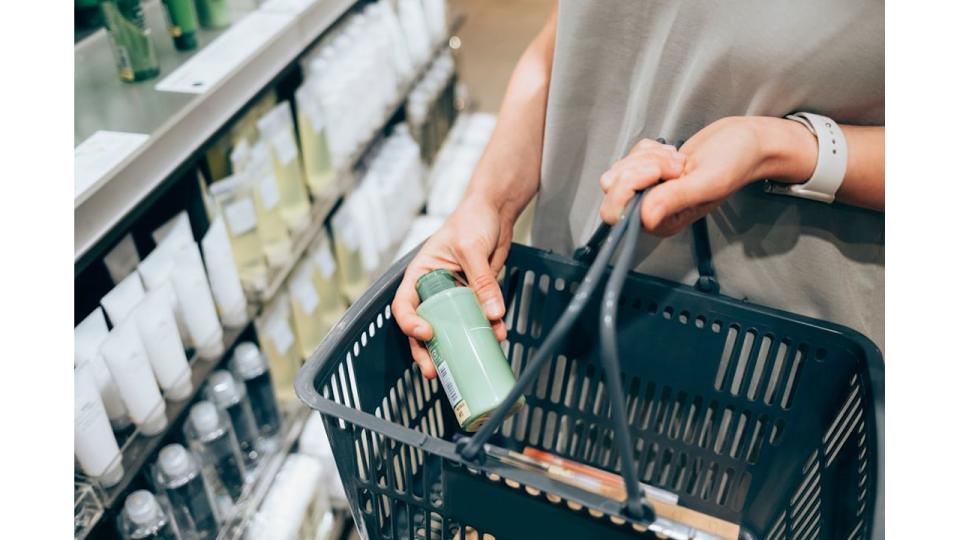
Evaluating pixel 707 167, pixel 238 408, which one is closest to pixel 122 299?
pixel 238 408

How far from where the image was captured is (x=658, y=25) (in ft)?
3.06

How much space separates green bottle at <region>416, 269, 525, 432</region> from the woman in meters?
0.02

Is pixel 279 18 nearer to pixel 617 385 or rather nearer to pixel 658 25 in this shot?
pixel 658 25

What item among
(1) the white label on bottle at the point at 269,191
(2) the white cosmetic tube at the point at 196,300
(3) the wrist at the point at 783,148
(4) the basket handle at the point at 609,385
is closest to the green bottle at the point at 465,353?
(4) the basket handle at the point at 609,385

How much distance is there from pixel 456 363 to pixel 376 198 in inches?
60.9

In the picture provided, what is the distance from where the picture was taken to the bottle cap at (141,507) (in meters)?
1.28

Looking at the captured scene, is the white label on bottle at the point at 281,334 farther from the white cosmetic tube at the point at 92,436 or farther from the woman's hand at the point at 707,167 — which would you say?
the woman's hand at the point at 707,167

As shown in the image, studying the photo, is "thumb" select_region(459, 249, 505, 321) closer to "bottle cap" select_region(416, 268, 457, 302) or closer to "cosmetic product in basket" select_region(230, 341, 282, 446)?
"bottle cap" select_region(416, 268, 457, 302)

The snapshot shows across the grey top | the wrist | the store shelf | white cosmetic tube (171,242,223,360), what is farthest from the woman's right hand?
white cosmetic tube (171,242,223,360)

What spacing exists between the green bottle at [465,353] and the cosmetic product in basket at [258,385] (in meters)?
0.84

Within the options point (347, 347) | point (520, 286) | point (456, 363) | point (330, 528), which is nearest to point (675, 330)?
point (520, 286)

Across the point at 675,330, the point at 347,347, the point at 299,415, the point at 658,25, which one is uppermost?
the point at 658,25

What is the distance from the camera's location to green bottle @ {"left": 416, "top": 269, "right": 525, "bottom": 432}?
2.75 ft

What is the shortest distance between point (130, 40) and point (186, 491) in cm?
87
